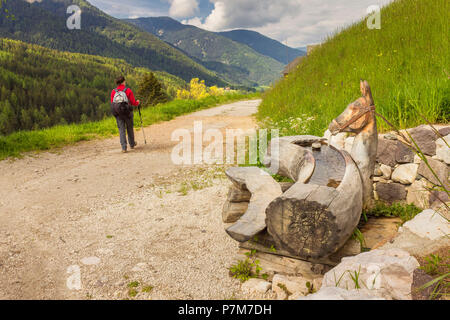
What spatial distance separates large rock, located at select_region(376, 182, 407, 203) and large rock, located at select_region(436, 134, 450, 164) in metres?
0.60

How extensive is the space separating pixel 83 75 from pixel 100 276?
104349 mm

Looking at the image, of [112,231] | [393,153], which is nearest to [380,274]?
[393,153]

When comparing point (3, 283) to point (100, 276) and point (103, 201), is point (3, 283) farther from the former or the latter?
point (103, 201)

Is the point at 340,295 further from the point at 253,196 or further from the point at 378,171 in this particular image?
the point at 378,171

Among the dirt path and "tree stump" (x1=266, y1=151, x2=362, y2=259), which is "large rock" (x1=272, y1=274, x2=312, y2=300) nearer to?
"tree stump" (x1=266, y1=151, x2=362, y2=259)

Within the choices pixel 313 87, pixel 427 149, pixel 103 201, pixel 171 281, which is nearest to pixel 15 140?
pixel 103 201

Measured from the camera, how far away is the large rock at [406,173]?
362 cm

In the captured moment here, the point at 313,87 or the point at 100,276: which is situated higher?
the point at 313,87

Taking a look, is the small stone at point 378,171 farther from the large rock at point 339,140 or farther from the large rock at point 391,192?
the large rock at point 339,140

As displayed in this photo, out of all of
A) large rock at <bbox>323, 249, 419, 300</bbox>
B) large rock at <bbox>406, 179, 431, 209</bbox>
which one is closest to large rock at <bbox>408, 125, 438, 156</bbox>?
large rock at <bbox>406, 179, 431, 209</bbox>

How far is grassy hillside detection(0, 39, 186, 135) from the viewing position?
69250mm

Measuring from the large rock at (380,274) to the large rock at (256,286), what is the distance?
625 millimetres

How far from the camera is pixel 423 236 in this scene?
2627 millimetres
